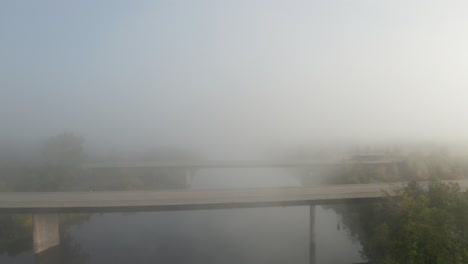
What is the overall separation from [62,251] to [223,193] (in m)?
A: 14.2

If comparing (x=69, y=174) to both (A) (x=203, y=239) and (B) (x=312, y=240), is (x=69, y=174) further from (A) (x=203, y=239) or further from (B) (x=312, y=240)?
(B) (x=312, y=240)

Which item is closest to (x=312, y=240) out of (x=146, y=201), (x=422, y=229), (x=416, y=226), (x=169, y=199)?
(x=416, y=226)

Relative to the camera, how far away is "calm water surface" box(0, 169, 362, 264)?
75.1 ft

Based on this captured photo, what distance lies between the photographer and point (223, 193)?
25.7 metres

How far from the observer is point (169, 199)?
23406 millimetres

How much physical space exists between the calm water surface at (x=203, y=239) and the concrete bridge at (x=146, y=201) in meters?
2.26

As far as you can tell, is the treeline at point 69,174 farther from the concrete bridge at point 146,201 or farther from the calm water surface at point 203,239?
the concrete bridge at point 146,201

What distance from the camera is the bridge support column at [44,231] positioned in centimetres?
2233

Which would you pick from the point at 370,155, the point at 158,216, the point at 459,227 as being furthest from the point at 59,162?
the point at 370,155

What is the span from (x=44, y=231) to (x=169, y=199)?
10.2 m

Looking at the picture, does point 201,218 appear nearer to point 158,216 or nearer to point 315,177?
point 158,216

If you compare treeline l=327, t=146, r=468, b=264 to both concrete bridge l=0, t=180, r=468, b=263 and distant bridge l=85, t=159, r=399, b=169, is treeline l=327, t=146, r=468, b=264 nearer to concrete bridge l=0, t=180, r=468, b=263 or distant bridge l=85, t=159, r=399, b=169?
concrete bridge l=0, t=180, r=468, b=263

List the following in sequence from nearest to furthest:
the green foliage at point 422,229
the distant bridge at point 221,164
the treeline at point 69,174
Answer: the green foliage at point 422,229 → the treeline at point 69,174 → the distant bridge at point 221,164

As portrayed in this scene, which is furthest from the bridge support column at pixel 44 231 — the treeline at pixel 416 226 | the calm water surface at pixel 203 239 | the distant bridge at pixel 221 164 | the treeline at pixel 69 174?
Result: the distant bridge at pixel 221 164
